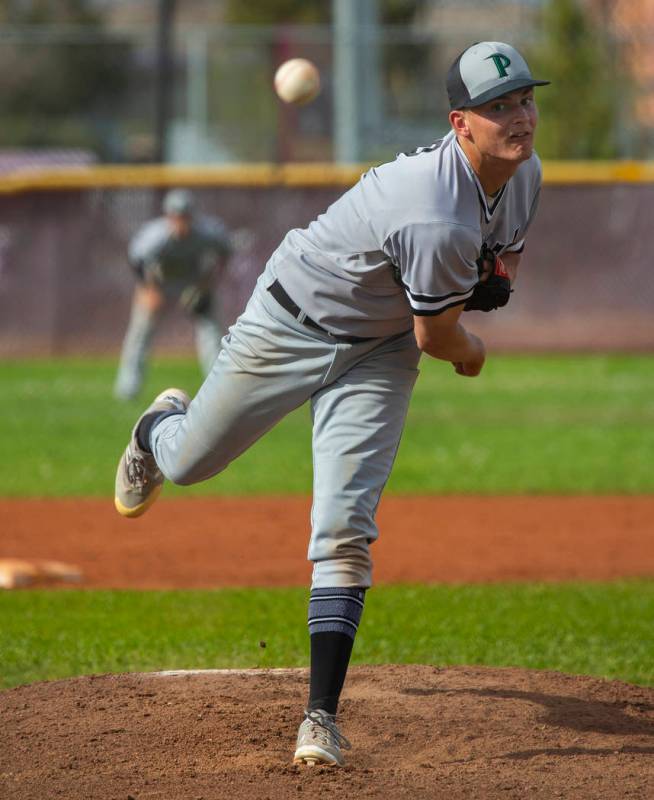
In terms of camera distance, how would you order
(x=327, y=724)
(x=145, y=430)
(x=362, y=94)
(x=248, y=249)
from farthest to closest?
(x=248, y=249)
(x=362, y=94)
(x=145, y=430)
(x=327, y=724)

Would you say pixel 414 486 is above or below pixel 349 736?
below

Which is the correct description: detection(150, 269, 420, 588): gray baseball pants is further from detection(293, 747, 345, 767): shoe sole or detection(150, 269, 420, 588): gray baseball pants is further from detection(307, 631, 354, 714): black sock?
detection(293, 747, 345, 767): shoe sole

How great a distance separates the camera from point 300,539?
8156 millimetres

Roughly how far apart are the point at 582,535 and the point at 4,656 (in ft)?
12.9

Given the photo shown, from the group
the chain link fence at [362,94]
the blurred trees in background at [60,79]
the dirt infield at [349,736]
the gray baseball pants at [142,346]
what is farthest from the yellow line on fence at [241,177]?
the dirt infield at [349,736]

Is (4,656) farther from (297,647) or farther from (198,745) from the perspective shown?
(198,745)

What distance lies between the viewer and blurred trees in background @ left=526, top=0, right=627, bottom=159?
20.9 meters

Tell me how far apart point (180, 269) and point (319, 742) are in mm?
11616

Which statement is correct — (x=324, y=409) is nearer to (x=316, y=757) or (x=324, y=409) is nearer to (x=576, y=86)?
(x=316, y=757)

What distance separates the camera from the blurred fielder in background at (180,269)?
47.2 feet

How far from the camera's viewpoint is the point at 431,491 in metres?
9.67

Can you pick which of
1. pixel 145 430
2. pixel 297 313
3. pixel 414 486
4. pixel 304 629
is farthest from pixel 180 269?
pixel 297 313

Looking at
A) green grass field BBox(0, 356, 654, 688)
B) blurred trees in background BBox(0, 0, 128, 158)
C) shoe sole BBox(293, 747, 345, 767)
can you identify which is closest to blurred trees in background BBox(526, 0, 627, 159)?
green grass field BBox(0, 356, 654, 688)

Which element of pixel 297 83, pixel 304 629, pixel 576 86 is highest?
pixel 297 83
